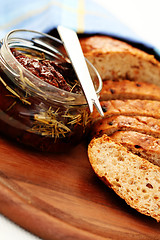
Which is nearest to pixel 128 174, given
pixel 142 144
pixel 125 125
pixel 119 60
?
pixel 142 144

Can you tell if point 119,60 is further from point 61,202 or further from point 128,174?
point 61,202

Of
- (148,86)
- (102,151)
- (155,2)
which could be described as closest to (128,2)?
(155,2)

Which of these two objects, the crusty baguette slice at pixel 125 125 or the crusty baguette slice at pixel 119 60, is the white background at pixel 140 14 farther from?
the crusty baguette slice at pixel 125 125

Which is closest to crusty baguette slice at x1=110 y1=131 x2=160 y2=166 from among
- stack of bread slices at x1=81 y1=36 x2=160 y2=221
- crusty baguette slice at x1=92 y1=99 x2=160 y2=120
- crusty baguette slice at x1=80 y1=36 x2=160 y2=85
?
stack of bread slices at x1=81 y1=36 x2=160 y2=221

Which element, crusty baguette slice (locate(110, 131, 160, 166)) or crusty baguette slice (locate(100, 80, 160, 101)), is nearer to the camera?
crusty baguette slice (locate(110, 131, 160, 166))

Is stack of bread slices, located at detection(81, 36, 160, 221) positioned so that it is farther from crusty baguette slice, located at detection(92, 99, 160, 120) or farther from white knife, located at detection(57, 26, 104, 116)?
white knife, located at detection(57, 26, 104, 116)

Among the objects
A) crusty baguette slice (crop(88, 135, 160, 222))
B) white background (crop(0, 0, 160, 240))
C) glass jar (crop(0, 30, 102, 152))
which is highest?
glass jar (crop(0, 30, 102, 152))
